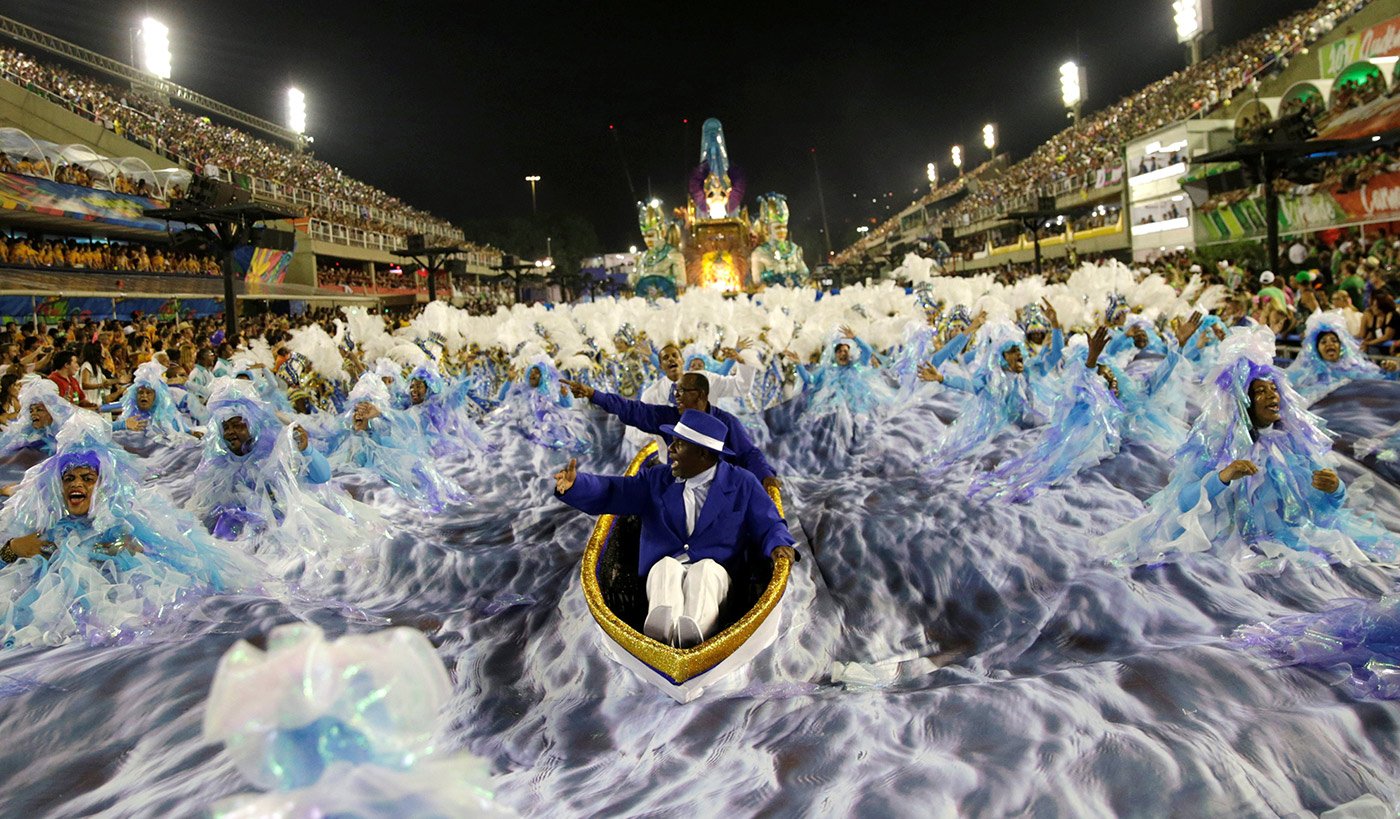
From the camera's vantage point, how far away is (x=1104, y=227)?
36.7m

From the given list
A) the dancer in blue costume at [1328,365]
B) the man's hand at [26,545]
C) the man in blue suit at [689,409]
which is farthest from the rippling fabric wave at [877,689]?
the man in blue suit at [689,409]

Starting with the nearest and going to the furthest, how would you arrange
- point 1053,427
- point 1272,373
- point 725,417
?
point 1272,373 → point 725,417 → point 1053,427

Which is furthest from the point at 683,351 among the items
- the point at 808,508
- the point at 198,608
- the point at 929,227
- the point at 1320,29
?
the point at 929,227

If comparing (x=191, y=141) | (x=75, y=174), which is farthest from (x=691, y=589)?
(x=191, y=141)

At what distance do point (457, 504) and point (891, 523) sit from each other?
433 centimetres

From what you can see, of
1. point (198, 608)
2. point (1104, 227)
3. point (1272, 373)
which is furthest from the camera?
point (1104, 227)

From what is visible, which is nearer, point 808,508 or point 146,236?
point 808,508

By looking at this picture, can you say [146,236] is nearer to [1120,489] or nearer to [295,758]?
[1120,489]

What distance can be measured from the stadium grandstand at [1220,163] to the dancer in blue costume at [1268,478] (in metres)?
8.25

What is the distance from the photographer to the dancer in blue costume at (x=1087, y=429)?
752 centimetres

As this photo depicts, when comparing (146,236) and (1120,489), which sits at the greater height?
(146,236)

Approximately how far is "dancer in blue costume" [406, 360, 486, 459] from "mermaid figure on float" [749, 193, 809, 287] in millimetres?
27870

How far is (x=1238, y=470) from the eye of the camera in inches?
196

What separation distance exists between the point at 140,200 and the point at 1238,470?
77.4 feet
